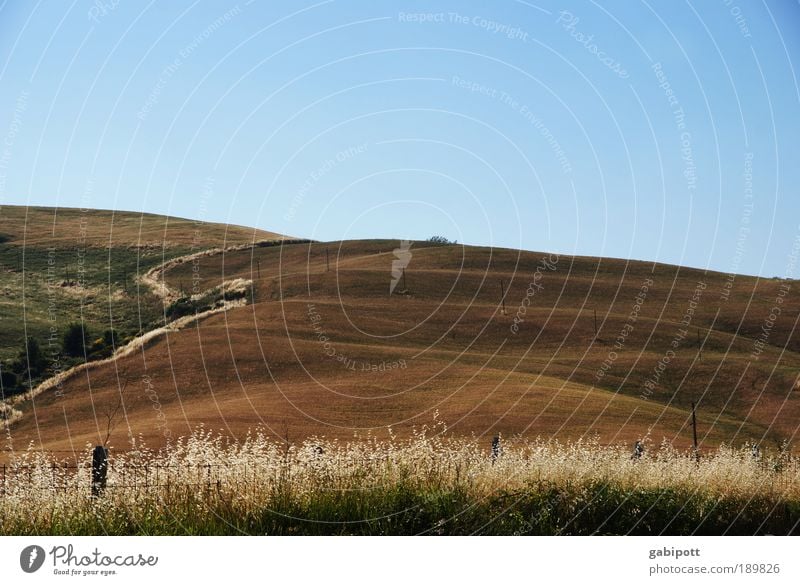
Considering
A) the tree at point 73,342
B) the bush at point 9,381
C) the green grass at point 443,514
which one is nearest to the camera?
the green grass at point 443,514

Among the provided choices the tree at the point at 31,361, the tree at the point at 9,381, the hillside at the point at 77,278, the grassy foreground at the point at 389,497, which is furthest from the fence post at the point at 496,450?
the tree at the point at 31,361

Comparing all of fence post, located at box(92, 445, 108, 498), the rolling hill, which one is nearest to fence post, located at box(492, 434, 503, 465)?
fence post, located at box(92, 445, 108, 498)

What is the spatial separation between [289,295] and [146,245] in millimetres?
42227

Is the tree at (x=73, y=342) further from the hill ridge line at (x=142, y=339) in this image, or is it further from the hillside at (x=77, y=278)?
the hill ridge line at (x=142, y=339)

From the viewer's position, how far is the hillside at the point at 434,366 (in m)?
43.4

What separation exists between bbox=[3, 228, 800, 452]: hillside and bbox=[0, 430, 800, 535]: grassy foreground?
18.1 metres

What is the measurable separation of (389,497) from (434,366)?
153ft

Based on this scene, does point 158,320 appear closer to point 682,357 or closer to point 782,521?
point 682,357

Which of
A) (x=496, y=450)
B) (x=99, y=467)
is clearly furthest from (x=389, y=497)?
(x=496, y=450)

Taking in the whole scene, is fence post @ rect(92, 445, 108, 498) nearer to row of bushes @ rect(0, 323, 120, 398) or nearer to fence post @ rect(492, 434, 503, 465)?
fence post @ rect(492, 434, 503, 465)

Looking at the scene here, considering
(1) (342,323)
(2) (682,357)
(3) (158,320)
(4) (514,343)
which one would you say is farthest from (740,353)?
(3) (158,320)

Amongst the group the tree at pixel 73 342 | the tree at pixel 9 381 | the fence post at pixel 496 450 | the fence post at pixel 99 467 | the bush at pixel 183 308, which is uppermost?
the bush at pixel 183 308

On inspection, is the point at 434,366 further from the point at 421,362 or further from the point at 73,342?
the point at 73,342

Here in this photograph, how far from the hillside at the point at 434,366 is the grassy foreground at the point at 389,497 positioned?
18.1 metres
